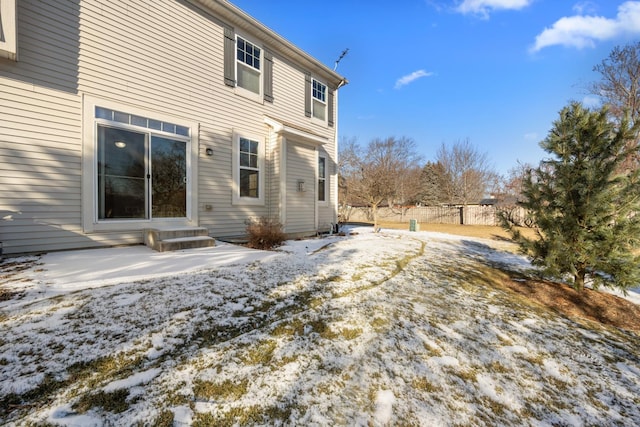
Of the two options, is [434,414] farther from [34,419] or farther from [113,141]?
[113,141]

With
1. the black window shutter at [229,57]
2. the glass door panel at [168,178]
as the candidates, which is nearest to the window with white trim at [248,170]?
the glass door panel at [168,178]

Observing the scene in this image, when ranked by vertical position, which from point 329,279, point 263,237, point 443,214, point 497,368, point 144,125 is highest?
point 144,125

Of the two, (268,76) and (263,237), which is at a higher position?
(268,76)

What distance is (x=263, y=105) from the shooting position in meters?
7.76

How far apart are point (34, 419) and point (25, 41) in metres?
5.89

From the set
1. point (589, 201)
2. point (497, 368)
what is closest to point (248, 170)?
point (497, 368)

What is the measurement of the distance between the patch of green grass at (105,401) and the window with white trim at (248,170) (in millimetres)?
5733

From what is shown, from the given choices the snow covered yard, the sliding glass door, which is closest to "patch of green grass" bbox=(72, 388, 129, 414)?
the snow covered yard

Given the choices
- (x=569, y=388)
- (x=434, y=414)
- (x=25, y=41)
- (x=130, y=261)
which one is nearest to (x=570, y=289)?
(x=569, y=388)

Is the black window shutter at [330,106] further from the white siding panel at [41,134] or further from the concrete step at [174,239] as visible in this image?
the white siding panel at [41,134]

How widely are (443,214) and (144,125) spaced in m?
20.9

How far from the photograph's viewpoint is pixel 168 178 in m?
5.94

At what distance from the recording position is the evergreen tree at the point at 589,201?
13.2 ft

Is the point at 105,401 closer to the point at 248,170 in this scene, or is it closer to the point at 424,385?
the point at 424,385
